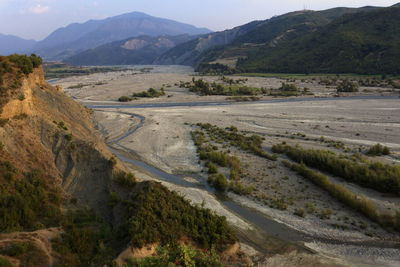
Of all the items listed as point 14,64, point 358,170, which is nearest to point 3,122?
point 14,64

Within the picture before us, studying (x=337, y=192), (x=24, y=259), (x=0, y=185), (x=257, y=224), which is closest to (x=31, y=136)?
(x=0, y=185)

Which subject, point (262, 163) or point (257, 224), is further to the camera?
point (262, 163)

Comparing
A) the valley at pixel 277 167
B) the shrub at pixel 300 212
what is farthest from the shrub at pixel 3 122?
the shrub at pixel 300 212

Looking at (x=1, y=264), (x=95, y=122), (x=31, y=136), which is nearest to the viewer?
(x=1, y=264)

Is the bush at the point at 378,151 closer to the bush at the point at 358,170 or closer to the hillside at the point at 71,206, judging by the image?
the bush at the point at 358,170

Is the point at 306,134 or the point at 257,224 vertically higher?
the point at 306,134

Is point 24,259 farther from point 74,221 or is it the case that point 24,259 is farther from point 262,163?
point 262,163
